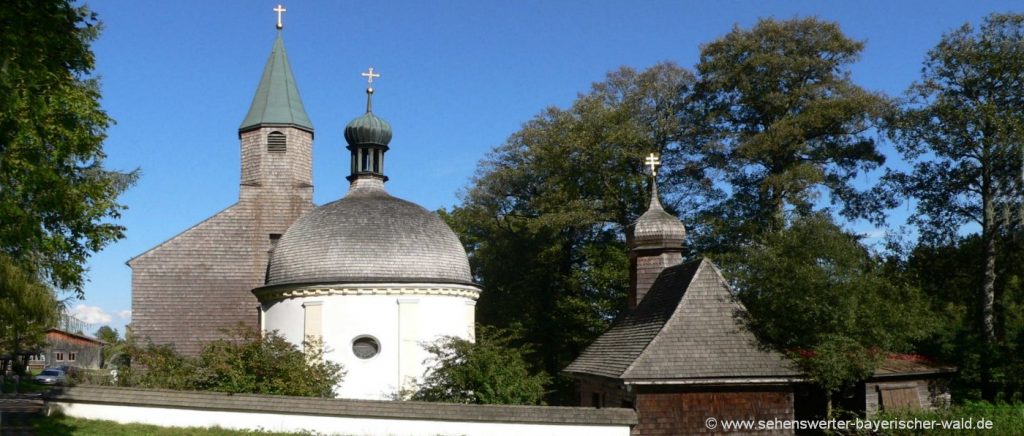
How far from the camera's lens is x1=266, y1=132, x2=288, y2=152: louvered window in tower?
105ft

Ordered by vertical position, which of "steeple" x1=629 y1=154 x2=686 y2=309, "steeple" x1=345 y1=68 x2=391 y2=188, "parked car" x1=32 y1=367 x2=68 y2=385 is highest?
"steeple" x1=345 y1=68 x2=391 y2=188

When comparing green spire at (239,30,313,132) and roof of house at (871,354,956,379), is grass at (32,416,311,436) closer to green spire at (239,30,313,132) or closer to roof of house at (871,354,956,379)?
roof of house at (871,354,956,379)

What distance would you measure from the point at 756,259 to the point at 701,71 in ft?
49.5

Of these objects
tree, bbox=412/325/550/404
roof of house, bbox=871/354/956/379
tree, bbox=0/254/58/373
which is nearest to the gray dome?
tree, bbox=412/325/550/404

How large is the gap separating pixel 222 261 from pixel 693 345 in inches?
696

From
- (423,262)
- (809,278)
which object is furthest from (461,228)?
(809,278)

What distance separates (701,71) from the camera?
112 feet

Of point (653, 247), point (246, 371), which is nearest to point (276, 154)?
point (246, 371)

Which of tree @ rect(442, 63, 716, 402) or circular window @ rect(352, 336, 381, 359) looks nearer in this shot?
circular window @ rect(352, 336, 381, 359)

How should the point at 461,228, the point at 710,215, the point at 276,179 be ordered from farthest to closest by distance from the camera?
the point at 461,228 < the point at 710,215 < the point at 276,179

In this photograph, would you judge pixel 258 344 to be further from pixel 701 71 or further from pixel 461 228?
pixel 461 228

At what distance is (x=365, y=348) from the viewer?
24453 mm

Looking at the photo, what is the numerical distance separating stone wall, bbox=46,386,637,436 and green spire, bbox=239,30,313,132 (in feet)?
53.0

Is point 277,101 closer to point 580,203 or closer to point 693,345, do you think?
point 580,203
